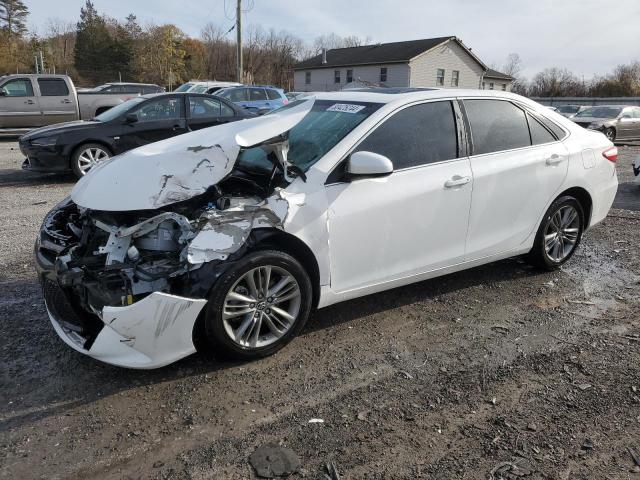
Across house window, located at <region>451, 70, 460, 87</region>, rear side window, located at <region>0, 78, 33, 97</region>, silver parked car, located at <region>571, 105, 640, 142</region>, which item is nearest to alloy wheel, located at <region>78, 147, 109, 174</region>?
rear side window, located at <region>0, 78, 33, 97</region>

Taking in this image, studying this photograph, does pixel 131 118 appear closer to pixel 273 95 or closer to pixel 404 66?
pixel 273 95

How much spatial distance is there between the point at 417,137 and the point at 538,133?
142 centimetres

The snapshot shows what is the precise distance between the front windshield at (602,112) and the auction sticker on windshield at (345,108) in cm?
2003

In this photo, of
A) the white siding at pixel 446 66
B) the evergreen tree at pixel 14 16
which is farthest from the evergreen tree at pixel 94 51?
the white siding at pixel 446 66

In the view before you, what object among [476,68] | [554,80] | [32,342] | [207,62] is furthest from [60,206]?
[207,62]

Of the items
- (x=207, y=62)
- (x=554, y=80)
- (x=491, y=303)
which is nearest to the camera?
(x=491, y=303)

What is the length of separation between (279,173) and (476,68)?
53.9 metres

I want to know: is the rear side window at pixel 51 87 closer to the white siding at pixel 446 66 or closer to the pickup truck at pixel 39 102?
the pickup truck at pixel 39 102

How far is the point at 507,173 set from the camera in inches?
166

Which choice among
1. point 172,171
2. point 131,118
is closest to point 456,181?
point 172,171

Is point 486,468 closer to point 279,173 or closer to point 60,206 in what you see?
point 279,173

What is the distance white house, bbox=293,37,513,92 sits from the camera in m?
A: 47.2

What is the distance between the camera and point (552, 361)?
3.45 metres

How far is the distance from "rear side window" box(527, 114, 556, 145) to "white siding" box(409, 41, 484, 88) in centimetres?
4363
